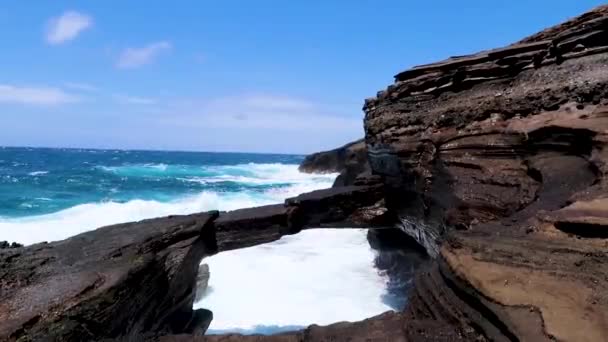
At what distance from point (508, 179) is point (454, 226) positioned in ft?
2.16

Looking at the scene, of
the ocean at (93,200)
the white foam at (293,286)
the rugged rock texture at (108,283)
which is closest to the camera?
the rugged rock texture at (108,283)

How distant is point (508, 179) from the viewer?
3963 mm

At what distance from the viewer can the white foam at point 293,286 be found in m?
7.48

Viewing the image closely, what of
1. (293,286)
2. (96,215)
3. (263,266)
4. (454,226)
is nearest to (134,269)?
(454,226)

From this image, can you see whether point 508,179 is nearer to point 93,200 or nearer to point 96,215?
point 96,215

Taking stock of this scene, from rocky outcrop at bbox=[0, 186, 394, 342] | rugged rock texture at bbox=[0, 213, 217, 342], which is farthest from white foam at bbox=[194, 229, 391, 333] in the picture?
rugged rock texture at bbox=[0, 213, 217, 342]

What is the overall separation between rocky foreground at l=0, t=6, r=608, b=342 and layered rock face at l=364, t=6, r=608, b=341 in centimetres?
1

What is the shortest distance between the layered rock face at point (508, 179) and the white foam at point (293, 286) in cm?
267

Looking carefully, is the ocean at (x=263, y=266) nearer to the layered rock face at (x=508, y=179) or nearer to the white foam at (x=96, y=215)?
the white foam at (x=96, y=215)

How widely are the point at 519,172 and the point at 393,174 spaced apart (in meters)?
2.15

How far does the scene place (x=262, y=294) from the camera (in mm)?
8531

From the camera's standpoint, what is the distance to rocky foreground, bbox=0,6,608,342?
234 cm

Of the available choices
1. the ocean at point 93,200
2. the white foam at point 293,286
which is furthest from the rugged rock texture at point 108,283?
the ocean at point 93,200

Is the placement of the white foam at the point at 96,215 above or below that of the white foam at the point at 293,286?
above
